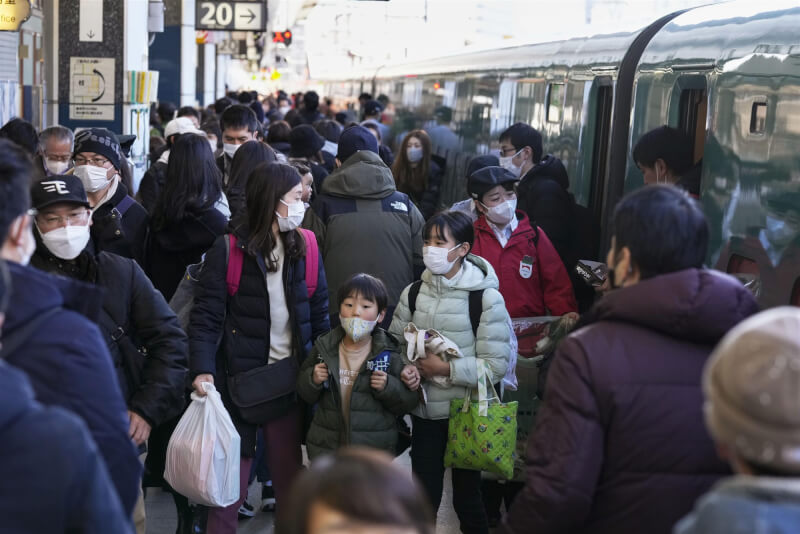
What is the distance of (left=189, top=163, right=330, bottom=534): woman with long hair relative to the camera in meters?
4.95

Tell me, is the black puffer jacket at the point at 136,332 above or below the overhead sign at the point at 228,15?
below

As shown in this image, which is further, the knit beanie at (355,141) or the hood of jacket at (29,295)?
the knit beanie at (355,141)

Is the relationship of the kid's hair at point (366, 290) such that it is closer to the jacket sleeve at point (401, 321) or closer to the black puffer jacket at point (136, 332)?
the jacket sleeve at point (401, 321)

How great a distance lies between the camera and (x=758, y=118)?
5.69 m

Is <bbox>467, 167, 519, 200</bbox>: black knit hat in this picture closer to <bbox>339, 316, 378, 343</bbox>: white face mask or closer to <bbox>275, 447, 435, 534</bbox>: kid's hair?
<bbox>339, 316, 378, 343</bbox>: white face mask

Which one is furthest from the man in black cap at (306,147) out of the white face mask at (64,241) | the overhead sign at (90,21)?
the white face mask at (64,241)

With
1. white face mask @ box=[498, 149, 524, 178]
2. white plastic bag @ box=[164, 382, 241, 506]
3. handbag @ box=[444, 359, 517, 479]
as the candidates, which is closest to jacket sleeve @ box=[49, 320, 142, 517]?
white plastic bag @ box=[164, 382, 241, 506]

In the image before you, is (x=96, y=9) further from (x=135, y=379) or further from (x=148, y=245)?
(x=135, y=379)

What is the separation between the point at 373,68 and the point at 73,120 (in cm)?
1702

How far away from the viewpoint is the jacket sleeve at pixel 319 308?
16.9 feet

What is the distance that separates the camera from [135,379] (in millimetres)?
4375

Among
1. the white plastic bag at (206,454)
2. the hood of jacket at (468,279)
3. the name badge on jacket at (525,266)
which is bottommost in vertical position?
the white plastic bag at (206,454)

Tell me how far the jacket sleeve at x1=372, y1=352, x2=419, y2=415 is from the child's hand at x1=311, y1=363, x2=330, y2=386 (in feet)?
0.68

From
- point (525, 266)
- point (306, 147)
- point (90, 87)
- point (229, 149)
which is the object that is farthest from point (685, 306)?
point (90, 87)
